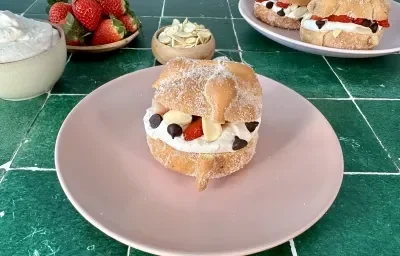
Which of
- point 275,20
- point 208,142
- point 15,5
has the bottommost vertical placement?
point 15,5

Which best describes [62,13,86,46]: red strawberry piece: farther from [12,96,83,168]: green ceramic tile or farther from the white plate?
the white plate

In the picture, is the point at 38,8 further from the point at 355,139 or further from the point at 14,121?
the point at 355,139

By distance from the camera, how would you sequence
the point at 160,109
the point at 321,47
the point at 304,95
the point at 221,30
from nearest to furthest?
the point at 160,109, the point at 304,95, the point at 321,47, the point at 221,30

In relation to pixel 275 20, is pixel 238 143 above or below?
above

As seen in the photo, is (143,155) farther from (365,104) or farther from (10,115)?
(365,104)

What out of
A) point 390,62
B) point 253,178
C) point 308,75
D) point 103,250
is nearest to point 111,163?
point 103,250

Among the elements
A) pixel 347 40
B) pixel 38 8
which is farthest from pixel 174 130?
pixel 38 8

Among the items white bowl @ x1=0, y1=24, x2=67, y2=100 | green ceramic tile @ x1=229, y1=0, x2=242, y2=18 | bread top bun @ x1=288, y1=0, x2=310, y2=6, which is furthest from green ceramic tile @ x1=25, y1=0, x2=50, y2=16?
bread top bun @ x1=288, y1=0, x2=310, y2=6
